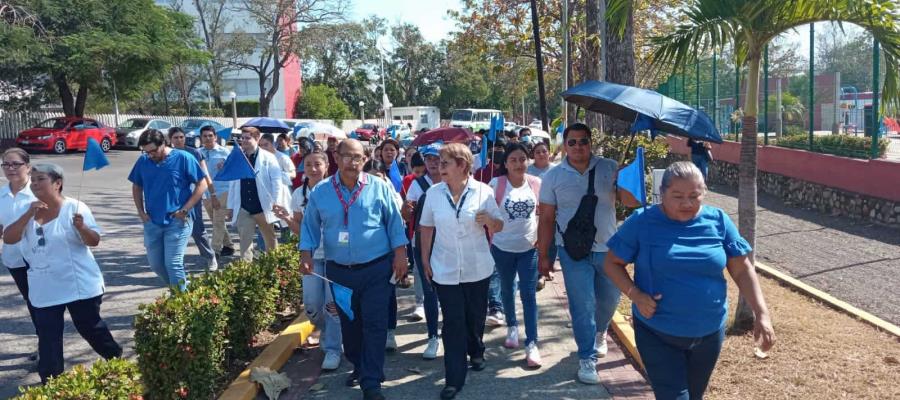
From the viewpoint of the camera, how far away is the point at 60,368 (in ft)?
15.7

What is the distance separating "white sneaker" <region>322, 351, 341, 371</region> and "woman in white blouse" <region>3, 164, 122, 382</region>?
5.18 feet

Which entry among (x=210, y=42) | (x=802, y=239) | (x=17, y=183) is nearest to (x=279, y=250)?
(x=17, y=183)

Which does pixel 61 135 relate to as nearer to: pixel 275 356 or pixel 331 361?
pixel 275 356

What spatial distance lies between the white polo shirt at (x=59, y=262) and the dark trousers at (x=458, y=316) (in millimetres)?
2360

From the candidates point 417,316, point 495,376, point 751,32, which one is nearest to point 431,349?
point 495,376

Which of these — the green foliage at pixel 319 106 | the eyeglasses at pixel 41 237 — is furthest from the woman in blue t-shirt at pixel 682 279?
the green foliage at pixel 319 106

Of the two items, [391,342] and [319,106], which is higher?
[319,106]

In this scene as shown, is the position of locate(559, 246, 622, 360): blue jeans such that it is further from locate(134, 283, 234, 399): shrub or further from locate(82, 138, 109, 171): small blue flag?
locate(82, 138, 109, 171): small blue flag

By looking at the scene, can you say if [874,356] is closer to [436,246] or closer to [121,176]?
[436,246]

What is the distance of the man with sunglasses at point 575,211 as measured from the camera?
483 cm

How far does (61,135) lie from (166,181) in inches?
1044

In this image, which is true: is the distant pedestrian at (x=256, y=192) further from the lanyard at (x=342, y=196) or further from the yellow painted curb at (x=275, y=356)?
the lanyard at (x=342, y=196)

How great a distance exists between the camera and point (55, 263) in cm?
469

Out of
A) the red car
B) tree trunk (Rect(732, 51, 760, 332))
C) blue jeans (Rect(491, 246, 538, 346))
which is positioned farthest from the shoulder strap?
the red car
